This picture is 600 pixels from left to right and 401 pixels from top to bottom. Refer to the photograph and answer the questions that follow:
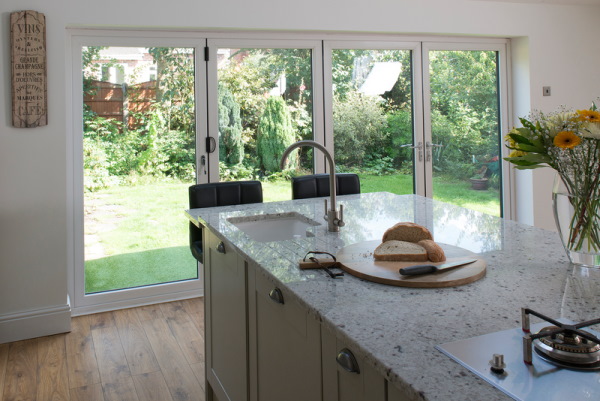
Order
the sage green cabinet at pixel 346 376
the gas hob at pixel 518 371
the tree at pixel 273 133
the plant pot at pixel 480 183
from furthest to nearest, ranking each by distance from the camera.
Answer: the plant pot at pixel 480 183, the tree at pixel 273 133, the sage green cabinet at pixel 346 376, the gas hob at pixel 518 371

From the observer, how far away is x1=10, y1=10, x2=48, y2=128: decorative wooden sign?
3.38 metres

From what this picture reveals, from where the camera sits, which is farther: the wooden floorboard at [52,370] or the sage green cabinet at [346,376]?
the wooden floorboard at [52,370]

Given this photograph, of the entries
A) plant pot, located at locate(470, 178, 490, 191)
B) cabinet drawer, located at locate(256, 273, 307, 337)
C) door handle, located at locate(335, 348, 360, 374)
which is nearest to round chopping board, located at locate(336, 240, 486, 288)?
cabinet drawer, located at locate(256, 273, 307, 337)

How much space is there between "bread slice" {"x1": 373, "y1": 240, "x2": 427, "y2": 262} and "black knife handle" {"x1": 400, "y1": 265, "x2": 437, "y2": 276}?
0.13m

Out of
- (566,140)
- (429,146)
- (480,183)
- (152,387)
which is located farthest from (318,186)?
(480,183)

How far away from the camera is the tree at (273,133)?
4.43m

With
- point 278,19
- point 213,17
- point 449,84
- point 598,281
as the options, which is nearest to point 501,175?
point 449,84

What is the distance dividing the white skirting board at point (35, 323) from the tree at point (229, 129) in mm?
1619

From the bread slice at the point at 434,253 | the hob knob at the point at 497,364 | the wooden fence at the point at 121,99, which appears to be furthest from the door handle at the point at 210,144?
the hob knob at the point at 497,364

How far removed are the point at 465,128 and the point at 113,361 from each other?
3621mm

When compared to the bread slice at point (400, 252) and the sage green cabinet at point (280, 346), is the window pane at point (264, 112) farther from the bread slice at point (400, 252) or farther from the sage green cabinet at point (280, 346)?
the bread slice at point (400, 252)

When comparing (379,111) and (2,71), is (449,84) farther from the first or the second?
(2,71)

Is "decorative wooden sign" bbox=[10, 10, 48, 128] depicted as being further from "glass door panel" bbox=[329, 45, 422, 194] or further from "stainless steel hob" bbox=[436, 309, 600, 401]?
"stainless steel hob" bbox=[436, 309, 600, 401]

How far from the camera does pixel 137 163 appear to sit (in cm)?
412
